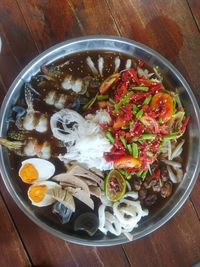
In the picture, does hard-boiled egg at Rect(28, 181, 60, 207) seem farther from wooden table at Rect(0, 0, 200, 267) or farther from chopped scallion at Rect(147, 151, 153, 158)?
chopped scallion at Rect(147, 151, 153, 158)

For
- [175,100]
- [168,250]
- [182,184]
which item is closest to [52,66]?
[175,100]

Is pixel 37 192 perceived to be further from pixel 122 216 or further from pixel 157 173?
pixel 157 173

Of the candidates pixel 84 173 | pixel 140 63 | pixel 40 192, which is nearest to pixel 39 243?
pixel 40 192

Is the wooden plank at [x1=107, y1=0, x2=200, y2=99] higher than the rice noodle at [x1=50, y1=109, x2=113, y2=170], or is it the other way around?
the wooden plank at [x1=107, y1=0, x2=200, y2=99]

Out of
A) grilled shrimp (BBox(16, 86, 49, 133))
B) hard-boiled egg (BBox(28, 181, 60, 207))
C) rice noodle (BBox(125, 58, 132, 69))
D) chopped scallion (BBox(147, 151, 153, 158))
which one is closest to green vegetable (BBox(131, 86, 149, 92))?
rice noodle (BBox(125, 58, 132, 69))

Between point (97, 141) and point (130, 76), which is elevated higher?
point (130, 76)

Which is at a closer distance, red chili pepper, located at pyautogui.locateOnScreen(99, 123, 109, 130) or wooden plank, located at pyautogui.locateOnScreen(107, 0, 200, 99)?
red chili pepper, located at pyautogui.locateOnScreen(99, 123, 109, 130)
